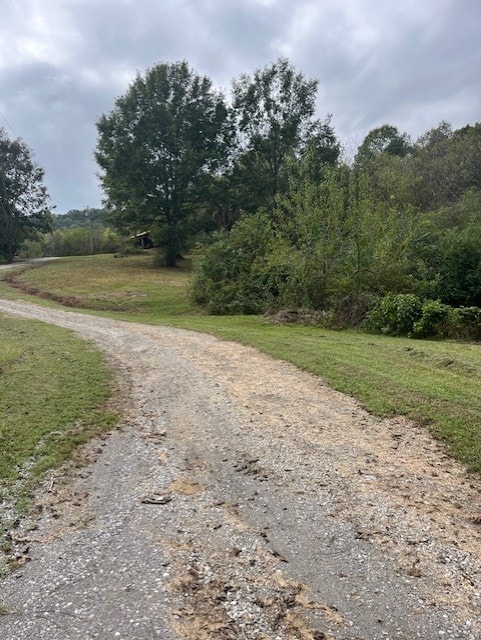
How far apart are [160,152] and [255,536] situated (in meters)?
37.7

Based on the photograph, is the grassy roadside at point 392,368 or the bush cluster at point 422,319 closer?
the grassy roadside at point 392,368

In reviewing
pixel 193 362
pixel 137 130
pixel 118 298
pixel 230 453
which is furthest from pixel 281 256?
pixel 137 130

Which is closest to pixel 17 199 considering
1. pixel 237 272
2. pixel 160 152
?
pixel 160 152

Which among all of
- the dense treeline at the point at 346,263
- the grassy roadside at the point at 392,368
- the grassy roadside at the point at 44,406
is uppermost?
the dense treeline at the point at 346,263

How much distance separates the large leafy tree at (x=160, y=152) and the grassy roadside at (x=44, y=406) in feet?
91.4

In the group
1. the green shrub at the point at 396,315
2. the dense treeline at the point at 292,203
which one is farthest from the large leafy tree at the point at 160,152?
the green shrub at the point at 396,315

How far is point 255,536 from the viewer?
11.7 ft

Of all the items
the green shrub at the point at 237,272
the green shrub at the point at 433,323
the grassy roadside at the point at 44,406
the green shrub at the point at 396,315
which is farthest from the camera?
the green shrub at the point at 237,272

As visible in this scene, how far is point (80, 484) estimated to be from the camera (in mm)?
4492

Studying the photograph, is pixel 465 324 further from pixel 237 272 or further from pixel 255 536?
pixel 255 536

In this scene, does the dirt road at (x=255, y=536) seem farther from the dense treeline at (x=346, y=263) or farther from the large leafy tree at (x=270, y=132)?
the large leafy tree at (x=270, y=132)

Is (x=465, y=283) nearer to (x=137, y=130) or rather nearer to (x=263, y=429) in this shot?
(x=263, y=429)

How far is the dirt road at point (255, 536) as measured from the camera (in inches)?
108

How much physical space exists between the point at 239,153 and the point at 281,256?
2600cm
